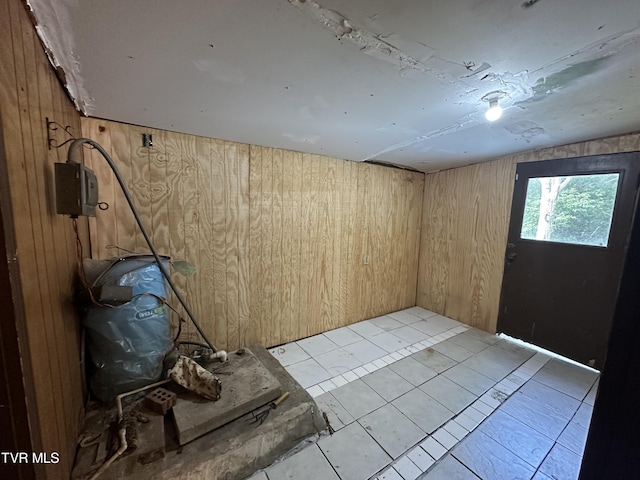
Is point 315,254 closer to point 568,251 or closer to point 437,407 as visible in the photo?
point 437,407

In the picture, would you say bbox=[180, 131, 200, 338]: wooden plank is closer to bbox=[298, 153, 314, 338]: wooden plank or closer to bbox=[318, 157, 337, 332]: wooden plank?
bbox=[298, 153, 314, 338]: wooden plank

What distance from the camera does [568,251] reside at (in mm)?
2252

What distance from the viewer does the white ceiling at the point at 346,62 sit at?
0.82 metres

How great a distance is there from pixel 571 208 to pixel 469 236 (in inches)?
35.9

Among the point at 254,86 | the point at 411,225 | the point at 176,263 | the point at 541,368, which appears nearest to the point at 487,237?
the point at 411,225

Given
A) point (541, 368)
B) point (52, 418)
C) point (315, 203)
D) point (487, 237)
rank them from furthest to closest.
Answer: point (487, 237) → point (315, 203) → point (541, 368) → point (52, 418)

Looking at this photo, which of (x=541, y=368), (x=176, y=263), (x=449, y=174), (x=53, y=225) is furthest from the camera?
(x=449, y=174)

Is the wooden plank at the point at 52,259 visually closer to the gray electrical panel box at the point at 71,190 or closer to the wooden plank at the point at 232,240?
the gray electrical panel box at the point at 71,190

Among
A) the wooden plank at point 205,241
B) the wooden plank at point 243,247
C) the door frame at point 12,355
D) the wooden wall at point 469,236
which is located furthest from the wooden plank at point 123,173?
the wooden wall at point 469,236

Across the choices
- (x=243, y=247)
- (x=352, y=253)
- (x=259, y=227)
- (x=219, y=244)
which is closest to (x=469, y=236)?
(x=352, y=253)

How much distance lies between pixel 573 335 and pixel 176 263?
3470 mm

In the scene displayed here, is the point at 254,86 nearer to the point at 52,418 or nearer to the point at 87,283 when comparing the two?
the point at 87,283

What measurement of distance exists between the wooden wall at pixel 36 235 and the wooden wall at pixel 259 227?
22.2 inches

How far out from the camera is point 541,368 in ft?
7.20
